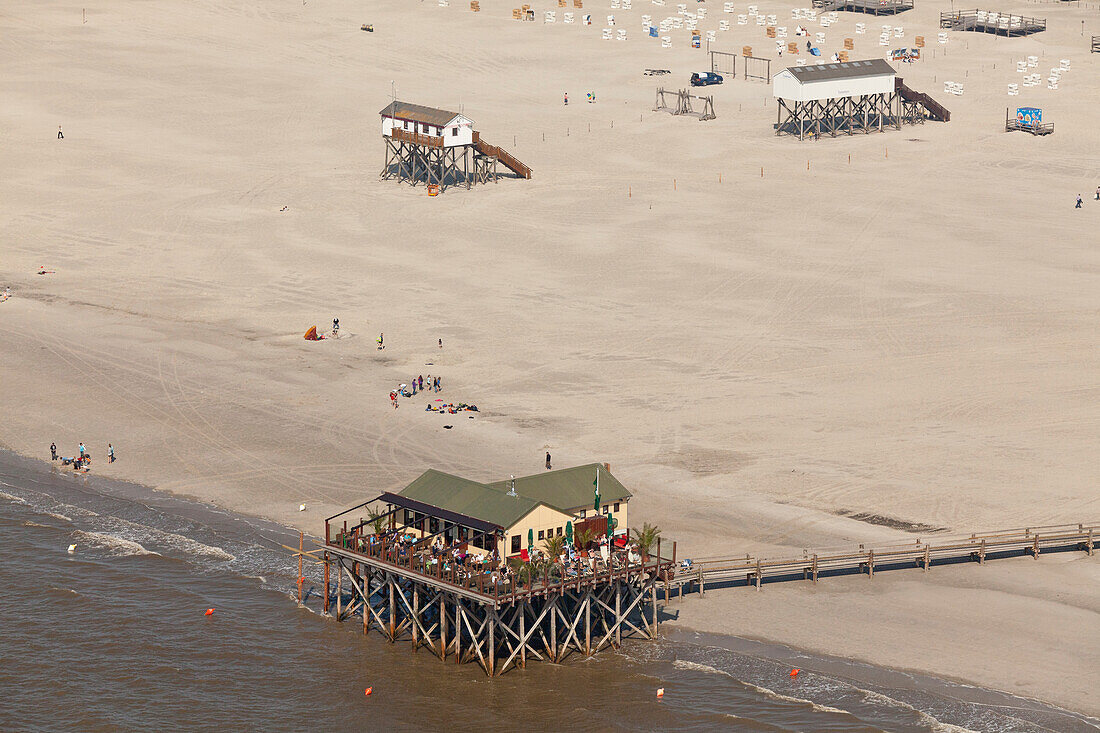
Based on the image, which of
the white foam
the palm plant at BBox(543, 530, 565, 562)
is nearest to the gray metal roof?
the palm plant at BBox(543, 530, 565, 562)

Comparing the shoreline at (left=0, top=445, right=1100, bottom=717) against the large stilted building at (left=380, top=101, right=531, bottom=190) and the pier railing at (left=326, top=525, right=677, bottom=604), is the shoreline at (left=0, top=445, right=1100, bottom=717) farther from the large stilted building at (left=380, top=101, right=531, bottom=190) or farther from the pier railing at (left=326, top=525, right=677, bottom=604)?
the large stilted building at (left=380, top=101, right=531, bottom=190)

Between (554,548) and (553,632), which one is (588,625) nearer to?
(553,632)

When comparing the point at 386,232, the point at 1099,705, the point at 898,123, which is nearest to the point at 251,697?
the point at 1099,705

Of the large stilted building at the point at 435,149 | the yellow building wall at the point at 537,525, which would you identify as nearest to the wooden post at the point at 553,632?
the yellow building wall at the point at 537,525

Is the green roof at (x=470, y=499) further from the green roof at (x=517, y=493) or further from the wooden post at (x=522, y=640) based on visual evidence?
the wooden post at (x=522, y=640)

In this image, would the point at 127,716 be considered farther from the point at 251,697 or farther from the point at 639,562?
the point at 639,562
